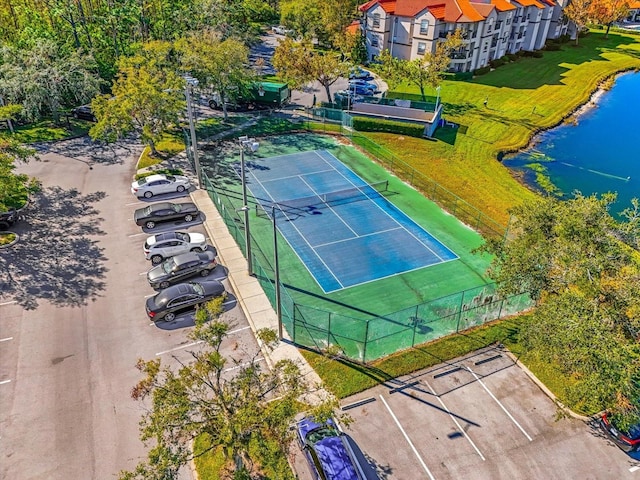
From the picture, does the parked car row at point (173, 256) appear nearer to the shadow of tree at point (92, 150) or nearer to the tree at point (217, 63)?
the shadow of tree at point (92, 150)

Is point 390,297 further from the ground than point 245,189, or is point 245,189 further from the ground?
point 245,189

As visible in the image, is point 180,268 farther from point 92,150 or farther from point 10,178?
point 92,150

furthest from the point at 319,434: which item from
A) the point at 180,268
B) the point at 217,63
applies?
the point at 217,63

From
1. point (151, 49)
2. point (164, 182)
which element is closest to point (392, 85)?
point (151, 49)

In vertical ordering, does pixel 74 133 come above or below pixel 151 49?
below

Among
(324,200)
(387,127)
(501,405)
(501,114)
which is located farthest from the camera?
(501,114)

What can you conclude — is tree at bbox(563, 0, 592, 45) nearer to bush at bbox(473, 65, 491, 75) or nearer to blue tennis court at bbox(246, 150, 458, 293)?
bush at bbox(473, 65, 491, 75)

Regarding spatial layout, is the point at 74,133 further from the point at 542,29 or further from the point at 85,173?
→ the point at 542,29
